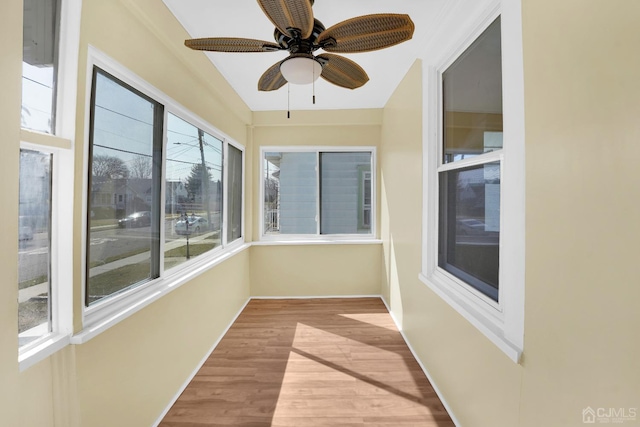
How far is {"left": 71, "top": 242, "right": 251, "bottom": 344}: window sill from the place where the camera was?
1231 millimetres

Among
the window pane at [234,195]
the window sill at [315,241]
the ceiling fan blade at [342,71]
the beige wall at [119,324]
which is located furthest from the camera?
the window sill at [315,241]

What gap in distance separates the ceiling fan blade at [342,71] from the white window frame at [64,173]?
3.67 feet

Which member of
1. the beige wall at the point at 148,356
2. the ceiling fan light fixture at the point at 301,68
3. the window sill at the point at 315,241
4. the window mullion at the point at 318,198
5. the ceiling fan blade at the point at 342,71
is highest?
the ceiling fan blade at the point at 342,71

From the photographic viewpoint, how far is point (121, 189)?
1.51m

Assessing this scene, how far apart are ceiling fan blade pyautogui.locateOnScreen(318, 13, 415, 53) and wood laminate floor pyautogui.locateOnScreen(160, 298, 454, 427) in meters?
2.22

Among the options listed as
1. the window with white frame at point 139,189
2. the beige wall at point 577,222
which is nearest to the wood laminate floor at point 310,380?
the beige wall at point 577,222

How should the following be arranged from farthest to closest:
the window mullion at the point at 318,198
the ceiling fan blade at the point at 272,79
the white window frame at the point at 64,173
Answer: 1. the window mullion at the point at 318,198
2. the ceiling fan blade at the point at 272,79
3. the white window frame at the point at 64,173

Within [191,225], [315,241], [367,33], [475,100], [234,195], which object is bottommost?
[315,241]

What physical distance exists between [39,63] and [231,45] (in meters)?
0.80

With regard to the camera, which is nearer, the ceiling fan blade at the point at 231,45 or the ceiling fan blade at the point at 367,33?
the ceiling fan blade at the point at 367,33

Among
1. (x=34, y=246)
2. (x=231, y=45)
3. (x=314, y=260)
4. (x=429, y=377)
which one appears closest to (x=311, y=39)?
(x=231, y=45)

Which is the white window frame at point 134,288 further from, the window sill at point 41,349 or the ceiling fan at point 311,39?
the ceiling fan at point 311,39

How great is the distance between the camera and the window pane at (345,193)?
3.99 m

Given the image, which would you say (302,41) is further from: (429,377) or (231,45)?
(429,377)
